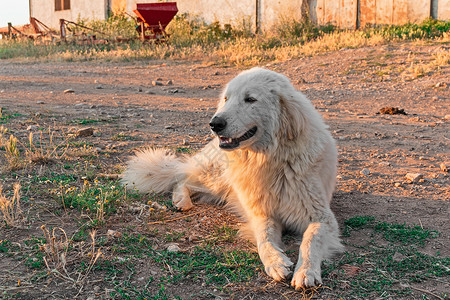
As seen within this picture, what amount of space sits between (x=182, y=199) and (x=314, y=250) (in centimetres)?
144

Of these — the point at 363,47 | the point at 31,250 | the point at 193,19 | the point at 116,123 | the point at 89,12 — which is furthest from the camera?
the point at 89,12

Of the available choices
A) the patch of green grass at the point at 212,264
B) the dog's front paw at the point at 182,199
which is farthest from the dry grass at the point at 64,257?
the dog's front paw at the point at 182,199

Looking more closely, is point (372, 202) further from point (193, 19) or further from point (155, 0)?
point (155, 0)

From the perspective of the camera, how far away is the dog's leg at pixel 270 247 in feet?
8.90

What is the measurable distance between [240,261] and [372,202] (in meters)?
1.66

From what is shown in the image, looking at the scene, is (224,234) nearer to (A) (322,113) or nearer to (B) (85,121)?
(B) (85,121)

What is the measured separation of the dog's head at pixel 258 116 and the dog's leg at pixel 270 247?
57cm

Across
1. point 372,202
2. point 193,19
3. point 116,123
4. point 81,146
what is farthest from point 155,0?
point 372,202

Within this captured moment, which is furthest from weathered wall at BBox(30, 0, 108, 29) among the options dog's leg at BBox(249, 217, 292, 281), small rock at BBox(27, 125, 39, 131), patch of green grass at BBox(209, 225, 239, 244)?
dog's leg at BBox(249, 217, 292, 281)

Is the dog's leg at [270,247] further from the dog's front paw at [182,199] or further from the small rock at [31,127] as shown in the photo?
the small rock at [31,127]

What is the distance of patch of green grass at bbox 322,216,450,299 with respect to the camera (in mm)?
2605

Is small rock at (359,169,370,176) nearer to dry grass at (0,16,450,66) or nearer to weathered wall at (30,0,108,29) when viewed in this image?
dry grass at (0,16,450,66)

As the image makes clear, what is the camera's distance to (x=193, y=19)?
1861 cm

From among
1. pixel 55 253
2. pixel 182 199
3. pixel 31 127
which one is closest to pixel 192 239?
pixel 182 199
